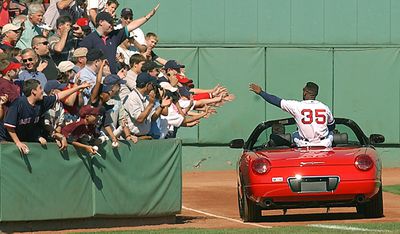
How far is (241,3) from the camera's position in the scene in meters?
29.5

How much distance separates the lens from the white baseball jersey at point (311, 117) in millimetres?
17406

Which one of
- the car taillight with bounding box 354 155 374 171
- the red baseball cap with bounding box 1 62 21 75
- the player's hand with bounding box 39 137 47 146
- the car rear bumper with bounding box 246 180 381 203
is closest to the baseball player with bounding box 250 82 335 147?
the car taillight with bounding box 354 155 374 171

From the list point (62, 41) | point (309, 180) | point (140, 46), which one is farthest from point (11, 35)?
point (309, 180)

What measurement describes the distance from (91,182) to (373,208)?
12.8ft

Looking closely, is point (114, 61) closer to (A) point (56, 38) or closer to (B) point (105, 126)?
(A) point (56, 38)

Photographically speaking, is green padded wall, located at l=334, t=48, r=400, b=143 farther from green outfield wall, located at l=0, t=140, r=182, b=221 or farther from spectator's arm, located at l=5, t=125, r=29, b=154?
spectator's arm, located at l=5, t=125, r=29, b=154

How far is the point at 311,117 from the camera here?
57.2ft

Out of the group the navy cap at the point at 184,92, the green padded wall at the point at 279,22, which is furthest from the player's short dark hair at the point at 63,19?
the green padded wall at the point at 279,22

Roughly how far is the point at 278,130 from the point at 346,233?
336 cm

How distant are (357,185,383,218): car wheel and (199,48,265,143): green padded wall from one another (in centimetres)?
1197

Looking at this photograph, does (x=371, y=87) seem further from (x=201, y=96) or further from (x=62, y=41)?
(x=62, y=41)

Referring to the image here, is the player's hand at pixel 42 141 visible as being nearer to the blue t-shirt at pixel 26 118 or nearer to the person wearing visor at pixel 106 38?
the blue t-shirt at pixel 26 118

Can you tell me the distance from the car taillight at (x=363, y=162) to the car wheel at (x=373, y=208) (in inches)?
20.3

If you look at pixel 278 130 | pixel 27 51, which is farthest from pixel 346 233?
pixel 27 51
